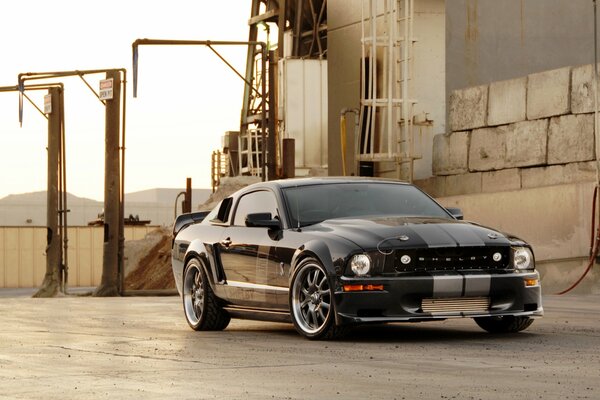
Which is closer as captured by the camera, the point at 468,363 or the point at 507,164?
the point at 468,363

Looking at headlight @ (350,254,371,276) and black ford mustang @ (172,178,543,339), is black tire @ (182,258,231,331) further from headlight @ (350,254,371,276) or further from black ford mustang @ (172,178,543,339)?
headlight @ (350,254,371,276)

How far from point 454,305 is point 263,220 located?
80.5 inches

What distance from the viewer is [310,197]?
13.4 m

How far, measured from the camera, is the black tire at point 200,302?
46.7ft

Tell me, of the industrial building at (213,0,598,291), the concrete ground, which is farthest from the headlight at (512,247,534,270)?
the industrial building at (213,0,598,291)

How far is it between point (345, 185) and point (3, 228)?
67.3 meters

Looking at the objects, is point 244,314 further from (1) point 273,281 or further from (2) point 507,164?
(2) point 507,164

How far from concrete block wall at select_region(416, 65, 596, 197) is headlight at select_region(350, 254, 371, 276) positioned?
444 inches

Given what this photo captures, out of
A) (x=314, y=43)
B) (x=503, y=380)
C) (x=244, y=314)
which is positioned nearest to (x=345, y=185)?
(x=244, y=314)

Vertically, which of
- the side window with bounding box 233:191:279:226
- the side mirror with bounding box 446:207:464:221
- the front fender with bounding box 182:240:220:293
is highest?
the side window with bounding box 233:191:279:226

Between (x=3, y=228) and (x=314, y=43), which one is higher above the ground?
(x=314, y=43)

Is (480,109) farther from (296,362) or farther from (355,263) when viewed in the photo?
(296,362)

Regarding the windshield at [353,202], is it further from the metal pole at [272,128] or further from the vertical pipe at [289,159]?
the metal pole at [272,128]

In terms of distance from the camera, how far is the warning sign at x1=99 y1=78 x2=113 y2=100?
33.9 metres
